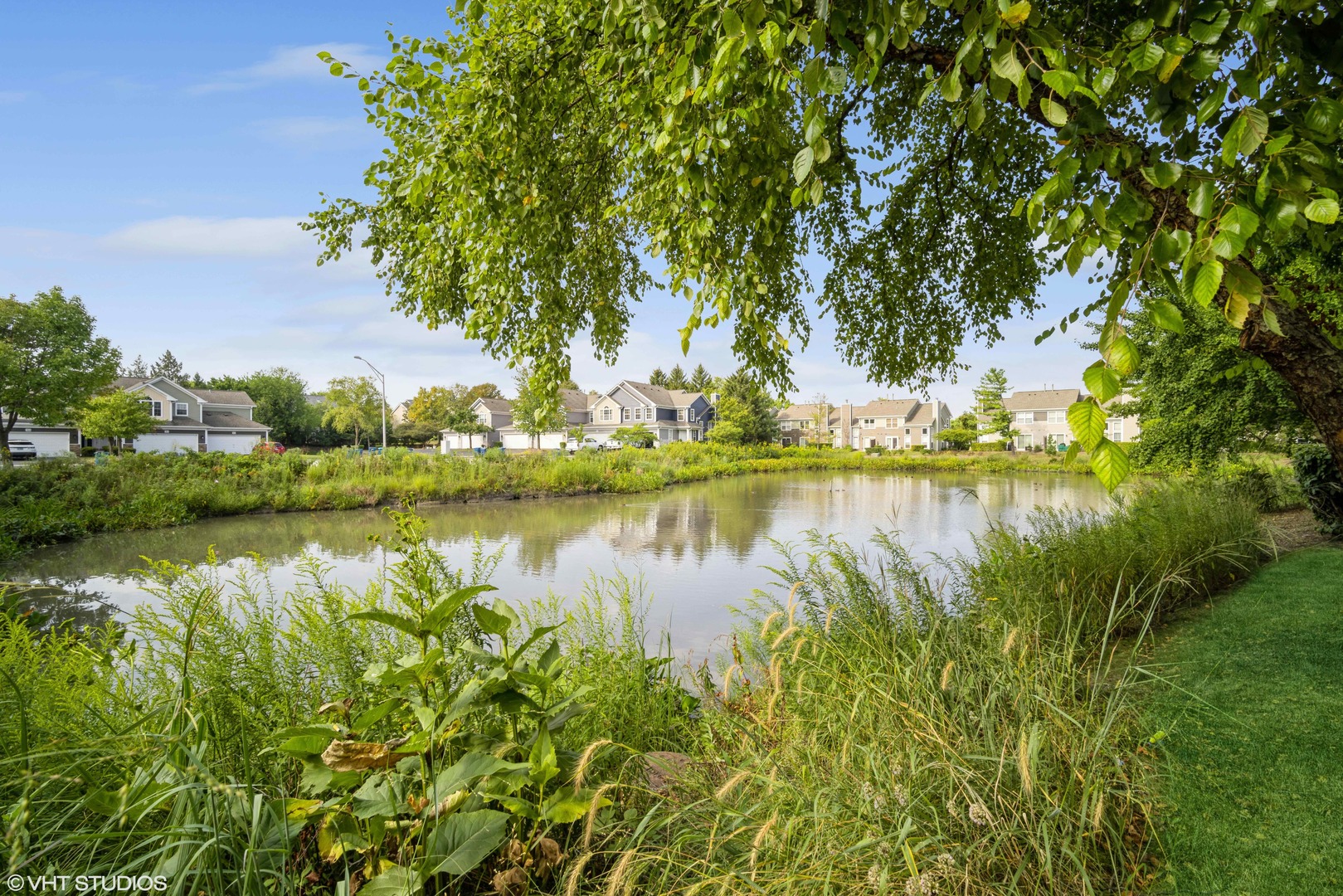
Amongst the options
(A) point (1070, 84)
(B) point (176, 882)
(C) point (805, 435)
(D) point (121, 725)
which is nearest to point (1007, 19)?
(A) point (1070, 84)

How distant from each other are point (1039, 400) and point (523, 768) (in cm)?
6954

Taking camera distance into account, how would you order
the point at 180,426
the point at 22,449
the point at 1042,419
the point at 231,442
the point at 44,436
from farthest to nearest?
the point at 1042,419
the point at 231,442
the point at 180,426
the point at 44,436
the point at 22,449

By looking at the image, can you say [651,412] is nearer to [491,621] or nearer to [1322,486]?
[1322,486]

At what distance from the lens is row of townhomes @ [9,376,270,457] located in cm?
4050

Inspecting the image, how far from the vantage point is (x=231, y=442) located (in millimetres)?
47812

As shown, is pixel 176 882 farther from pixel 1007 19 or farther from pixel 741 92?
pixel 741 92

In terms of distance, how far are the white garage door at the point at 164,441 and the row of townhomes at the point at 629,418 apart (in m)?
17.9

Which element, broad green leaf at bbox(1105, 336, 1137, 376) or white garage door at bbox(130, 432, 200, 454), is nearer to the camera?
broad green leaf at bbox(1105, 336, 1137, 376)

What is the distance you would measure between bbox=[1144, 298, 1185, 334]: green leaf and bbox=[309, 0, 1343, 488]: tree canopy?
15mm

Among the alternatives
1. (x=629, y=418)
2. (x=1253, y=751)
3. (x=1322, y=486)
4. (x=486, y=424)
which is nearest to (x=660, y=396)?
(x=629, y=418)

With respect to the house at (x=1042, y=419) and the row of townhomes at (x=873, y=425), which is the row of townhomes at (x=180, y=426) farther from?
the house at (x=1042, y=419)

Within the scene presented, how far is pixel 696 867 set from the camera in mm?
1990

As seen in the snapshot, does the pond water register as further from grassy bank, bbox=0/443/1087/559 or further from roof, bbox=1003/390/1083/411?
roof, bbox=1003/390/1083/411

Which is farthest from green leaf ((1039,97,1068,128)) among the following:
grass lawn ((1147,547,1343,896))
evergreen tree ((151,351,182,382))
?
evergreen tree ((151,351,182,382))
